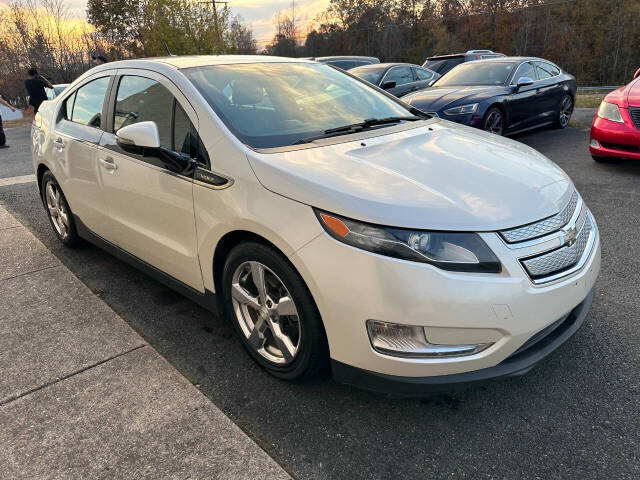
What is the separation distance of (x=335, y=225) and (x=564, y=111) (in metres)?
9.25

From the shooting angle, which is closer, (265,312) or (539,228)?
(539,228)

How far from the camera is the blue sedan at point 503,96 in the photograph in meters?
7.40

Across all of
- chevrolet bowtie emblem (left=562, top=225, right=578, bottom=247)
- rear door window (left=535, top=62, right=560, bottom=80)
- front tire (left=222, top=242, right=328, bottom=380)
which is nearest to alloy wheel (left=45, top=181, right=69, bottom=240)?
front tire (left=222, top=242, right=328, bottom=380)

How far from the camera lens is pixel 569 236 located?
225 centimetres

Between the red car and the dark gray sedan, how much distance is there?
4.53 m

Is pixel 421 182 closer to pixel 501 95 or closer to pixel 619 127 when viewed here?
pixel 619 127

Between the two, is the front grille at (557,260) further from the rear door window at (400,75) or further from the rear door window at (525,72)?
the rear door window at (400,75)

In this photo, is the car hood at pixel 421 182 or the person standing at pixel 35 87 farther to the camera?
the person standing at pixel 35 87

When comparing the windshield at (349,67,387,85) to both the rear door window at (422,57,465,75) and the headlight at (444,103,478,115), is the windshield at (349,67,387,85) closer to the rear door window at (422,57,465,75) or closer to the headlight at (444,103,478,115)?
the headlight at (444,103,478,115)

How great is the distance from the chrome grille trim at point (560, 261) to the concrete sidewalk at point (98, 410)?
131 centimetres

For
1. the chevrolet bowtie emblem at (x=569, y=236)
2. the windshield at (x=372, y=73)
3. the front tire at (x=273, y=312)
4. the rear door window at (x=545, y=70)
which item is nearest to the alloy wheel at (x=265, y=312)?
the front tire at (x=273, y=312)

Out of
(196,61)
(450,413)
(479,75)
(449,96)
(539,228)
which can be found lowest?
(450,413)

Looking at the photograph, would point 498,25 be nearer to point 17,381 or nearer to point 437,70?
point 437,70

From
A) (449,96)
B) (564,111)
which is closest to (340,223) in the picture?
(449,96)
